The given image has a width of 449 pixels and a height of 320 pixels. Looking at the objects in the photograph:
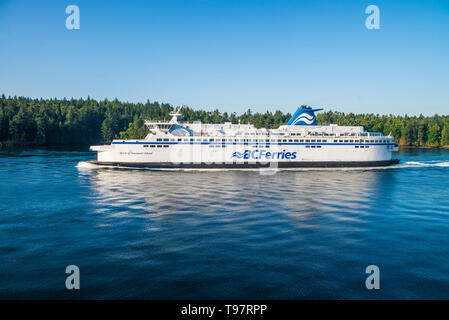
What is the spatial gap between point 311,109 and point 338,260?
4241 cm

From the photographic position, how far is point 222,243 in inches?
517

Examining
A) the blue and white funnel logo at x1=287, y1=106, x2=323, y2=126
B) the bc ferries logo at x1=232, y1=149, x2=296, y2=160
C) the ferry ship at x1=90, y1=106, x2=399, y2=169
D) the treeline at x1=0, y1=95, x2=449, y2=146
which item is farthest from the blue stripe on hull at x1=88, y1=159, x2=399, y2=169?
the treeline at x1=0, y1=95, x2=449, y2=146

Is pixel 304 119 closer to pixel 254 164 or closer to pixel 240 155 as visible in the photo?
pixel 254 164

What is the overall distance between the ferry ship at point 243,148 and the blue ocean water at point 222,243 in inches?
658

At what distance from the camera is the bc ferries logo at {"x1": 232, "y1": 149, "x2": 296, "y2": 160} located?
44.3 m

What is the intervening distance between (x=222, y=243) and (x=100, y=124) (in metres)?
144

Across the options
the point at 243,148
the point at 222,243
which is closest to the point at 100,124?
the point at 243,148

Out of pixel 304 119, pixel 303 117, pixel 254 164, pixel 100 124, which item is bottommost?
pixel 254 164

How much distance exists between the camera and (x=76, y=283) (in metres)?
9.62

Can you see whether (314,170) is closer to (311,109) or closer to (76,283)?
(311,109)

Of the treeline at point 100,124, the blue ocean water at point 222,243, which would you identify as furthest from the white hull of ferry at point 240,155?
the treeline at point 100,124

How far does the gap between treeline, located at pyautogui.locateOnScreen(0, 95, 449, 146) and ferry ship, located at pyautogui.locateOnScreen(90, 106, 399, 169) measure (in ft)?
242

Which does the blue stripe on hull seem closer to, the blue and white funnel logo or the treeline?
the blue and white funnel logo
